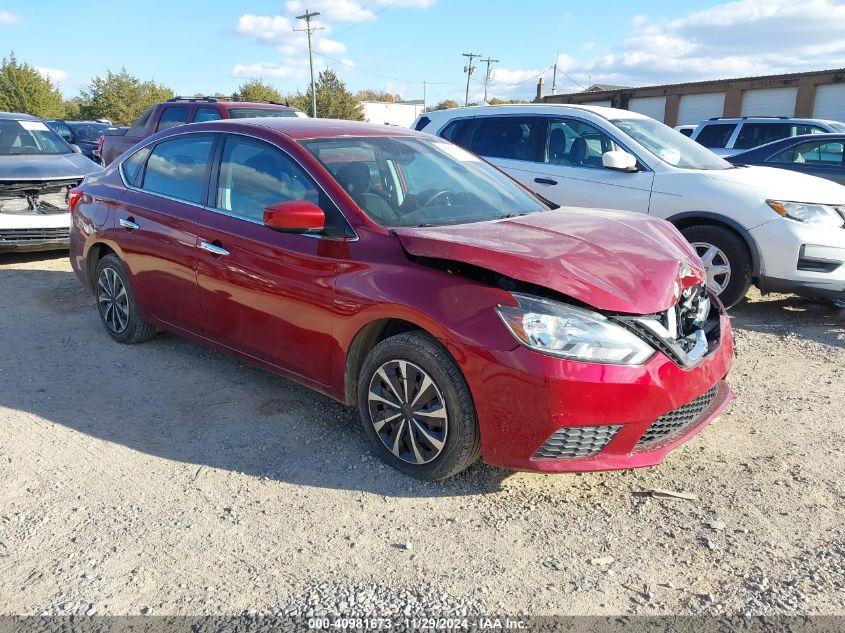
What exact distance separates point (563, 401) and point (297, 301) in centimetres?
155

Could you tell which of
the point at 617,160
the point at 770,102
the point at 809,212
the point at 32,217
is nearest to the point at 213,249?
the point at 617,160

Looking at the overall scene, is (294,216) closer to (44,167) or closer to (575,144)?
(575,144)

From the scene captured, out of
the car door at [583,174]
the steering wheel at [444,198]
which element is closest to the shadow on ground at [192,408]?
the steering wheel at [444,198]

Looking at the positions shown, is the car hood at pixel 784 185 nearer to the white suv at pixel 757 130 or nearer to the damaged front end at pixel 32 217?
the damaged front end at pixel 32 217

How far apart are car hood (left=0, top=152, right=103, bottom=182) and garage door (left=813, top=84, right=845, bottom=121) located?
3067 cm

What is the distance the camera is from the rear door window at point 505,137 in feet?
23.5

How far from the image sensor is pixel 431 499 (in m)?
3.13

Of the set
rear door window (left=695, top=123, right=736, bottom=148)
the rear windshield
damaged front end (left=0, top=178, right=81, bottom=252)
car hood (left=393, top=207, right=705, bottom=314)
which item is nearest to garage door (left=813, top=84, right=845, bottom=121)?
rear door window (left=695, top=123, right=736, bottom=148)

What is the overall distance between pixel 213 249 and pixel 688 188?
4146 millimetres

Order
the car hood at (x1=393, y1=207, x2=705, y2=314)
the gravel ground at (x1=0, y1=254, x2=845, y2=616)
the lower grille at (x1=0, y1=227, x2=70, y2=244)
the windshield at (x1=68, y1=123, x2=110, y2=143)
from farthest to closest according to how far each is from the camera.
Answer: the windshield at (x1=68, y1=123, x2=110, y2=143), the lower grille at (x1=0, y1=227, x2=70, y2=244), the car hood at (x1=393, y1=207, x2=705, y2=314), the gravel ground at (x1=0, y1=254, x2=845, y2=616)

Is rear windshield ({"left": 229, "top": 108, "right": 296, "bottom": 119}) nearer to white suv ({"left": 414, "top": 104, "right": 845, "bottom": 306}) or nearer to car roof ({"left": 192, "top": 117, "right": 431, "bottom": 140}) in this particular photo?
white suv ({"left": 414, "top": 104, "right": 845, "bottom": 306})

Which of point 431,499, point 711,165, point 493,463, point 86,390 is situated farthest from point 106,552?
point 711,165

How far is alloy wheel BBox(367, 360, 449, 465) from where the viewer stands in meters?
3.08

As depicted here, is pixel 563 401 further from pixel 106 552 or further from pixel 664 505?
pixel 106 552
